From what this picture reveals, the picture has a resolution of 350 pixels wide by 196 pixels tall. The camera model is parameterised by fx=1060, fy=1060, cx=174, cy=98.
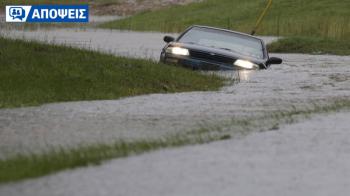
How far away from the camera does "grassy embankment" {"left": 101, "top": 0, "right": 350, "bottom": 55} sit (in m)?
49.3

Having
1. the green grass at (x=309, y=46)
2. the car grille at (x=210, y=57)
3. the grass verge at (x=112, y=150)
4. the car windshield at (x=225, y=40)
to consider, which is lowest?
the green grass at (x=309, y=46)

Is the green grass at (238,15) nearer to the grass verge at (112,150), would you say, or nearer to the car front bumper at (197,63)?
the car front bumper at (197,63)

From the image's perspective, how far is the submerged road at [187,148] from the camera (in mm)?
7062

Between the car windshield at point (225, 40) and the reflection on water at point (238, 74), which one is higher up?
the car windshield at point (225, 40)

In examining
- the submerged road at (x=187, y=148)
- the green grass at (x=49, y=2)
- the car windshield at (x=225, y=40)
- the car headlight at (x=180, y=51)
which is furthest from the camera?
the green grass at (x=49, y=2)

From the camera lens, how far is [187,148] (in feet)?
28.9

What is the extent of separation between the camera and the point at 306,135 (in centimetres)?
998

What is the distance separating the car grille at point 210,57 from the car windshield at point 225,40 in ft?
1.83

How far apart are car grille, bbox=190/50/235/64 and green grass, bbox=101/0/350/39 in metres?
33.2

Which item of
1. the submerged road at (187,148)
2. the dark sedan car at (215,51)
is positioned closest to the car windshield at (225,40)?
the dark sedan car at (215,51)

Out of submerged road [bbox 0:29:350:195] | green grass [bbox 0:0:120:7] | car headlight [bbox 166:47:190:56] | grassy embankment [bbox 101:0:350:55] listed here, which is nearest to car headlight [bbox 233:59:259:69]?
car headlight [bbox 166:47:190:56]

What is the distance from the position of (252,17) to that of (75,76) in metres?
50.7

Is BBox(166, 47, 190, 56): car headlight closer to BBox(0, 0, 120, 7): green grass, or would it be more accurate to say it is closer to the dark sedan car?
the dark sedan car

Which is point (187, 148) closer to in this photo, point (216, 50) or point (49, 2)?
point (216, 50)
